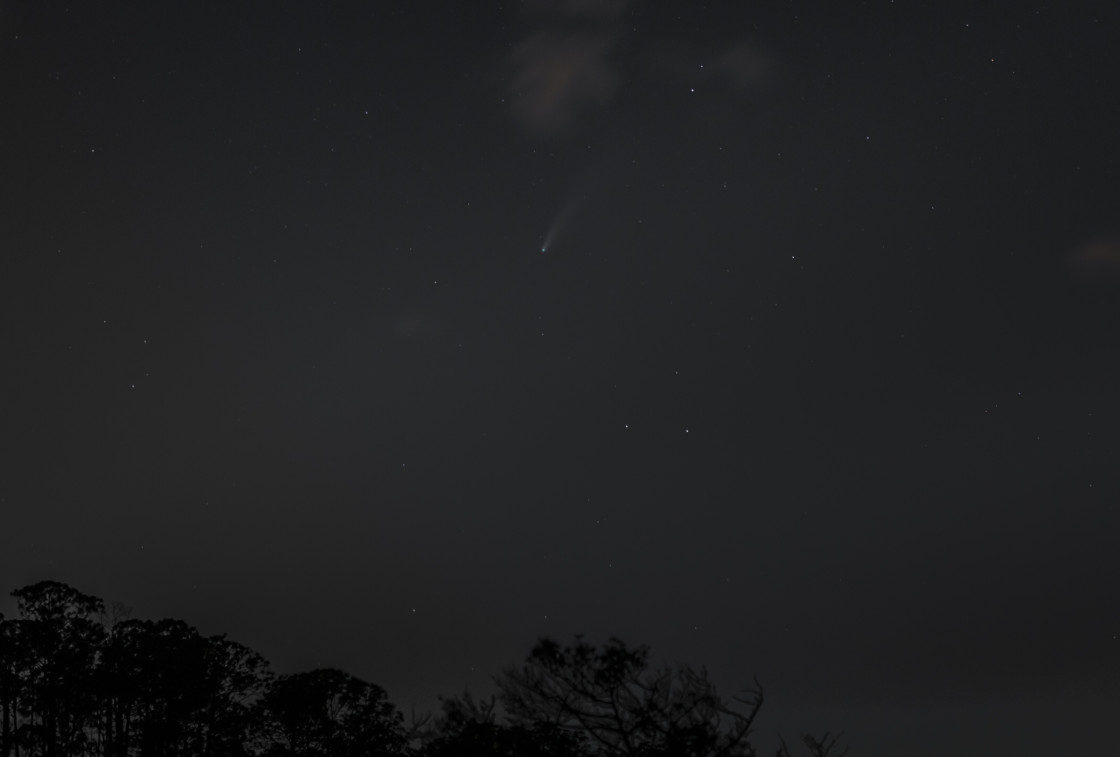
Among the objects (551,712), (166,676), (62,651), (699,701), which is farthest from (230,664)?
(699,701)

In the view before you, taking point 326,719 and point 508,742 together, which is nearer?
point 508,742

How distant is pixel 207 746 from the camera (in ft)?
97.0

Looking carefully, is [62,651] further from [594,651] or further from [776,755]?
[776,755]

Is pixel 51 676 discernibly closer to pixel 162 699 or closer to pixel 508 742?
pixel 162 699

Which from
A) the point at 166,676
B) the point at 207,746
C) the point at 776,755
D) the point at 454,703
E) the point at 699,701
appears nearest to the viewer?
the point at 699,701

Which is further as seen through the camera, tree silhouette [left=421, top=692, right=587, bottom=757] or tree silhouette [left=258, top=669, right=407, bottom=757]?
tree silhouette [left=258, top=669, right=407, bottom=757]

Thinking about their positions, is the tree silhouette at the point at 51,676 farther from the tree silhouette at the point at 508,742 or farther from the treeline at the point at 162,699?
the tree silhouette at the point at 508,742

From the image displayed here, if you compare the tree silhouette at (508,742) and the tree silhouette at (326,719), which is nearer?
the tree silhouette at (508,742)

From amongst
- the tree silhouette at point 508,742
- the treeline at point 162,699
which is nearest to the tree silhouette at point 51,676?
the treeline at point 162,699

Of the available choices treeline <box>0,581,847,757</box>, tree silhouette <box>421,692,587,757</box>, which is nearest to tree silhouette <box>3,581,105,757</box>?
treeline <box>0,581,847,757</box>

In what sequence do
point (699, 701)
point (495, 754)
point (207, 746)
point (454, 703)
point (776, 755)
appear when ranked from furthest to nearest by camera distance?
point (207, 746), point (776, 755), point (454, 703), point (699, 701), point (495, 754)

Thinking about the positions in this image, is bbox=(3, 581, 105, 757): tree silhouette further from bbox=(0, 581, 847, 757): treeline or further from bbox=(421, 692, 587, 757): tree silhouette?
bbox=(421, 692, 587, 757): tree silhouette

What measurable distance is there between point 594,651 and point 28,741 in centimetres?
2030

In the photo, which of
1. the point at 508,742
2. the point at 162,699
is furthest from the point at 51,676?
the point at 508,742
